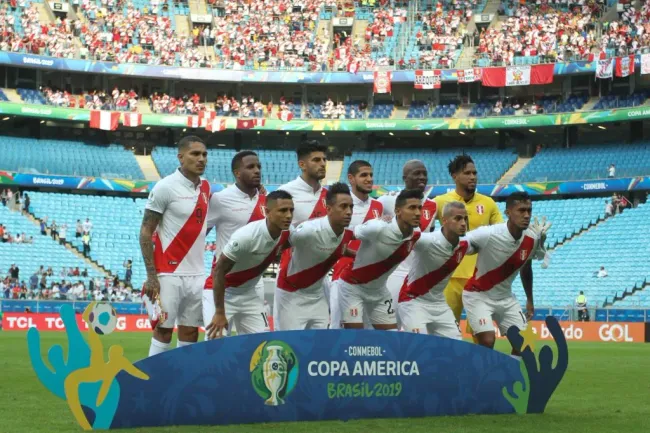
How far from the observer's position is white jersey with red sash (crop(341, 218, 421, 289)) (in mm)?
11172

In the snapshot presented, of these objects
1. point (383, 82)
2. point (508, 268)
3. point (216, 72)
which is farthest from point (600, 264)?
point (508, 268)

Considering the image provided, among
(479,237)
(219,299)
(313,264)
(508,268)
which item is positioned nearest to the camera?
(219,299)

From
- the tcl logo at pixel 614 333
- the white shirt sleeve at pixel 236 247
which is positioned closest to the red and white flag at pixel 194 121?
the tcl logo at pixel 614 333

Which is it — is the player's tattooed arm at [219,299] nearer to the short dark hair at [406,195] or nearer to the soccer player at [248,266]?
the soccer player at [248,266]

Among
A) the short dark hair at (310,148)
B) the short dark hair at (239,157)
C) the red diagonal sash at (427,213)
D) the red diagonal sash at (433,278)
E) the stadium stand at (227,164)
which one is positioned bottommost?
the red diagonal sash at (433,278)

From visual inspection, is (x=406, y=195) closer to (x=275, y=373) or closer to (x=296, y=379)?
(x=296, y=379)

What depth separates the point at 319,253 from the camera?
1089 centimetres

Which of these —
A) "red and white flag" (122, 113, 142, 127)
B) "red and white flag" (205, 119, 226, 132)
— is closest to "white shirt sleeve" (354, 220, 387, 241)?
"red and white flag" (205, 119, 226, 132)

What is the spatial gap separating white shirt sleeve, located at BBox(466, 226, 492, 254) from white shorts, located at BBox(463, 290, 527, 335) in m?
0.62

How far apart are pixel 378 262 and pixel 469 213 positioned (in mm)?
1983

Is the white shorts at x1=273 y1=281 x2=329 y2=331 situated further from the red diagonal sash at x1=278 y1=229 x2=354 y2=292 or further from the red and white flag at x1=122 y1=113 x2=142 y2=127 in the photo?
the red and white flag at x1=122 y1=113 x2=142 y2=127

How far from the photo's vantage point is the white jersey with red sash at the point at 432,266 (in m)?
11.5

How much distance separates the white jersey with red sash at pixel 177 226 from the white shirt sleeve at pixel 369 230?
1696 mm

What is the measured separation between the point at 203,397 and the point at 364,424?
4.98 feet
